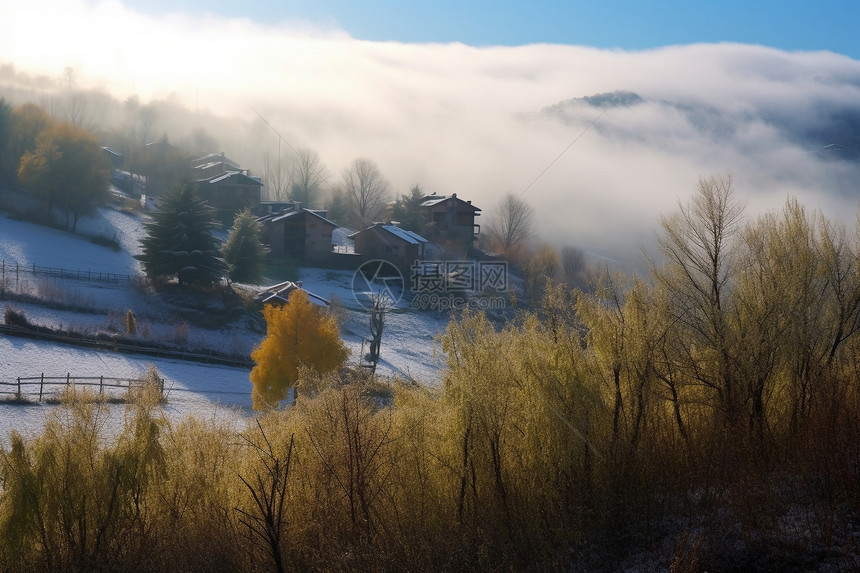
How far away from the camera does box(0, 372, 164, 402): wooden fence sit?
2458 centimetres

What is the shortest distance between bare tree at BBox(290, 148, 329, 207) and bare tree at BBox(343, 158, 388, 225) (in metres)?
4.19

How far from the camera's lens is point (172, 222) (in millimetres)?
42906

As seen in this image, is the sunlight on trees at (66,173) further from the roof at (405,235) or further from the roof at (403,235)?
the roof at (405,235)

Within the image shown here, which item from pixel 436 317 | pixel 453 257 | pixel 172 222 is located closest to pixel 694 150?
pixel 453 257

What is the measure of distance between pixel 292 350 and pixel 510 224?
144 ft

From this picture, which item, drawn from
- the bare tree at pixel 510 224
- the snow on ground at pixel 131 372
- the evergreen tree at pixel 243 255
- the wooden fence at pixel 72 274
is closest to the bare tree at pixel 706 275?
the snow on ground at pixel 131 372

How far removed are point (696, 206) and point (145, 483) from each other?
12104 millimetres

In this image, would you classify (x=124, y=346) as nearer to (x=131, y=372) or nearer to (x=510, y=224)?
(x=131, y=372)

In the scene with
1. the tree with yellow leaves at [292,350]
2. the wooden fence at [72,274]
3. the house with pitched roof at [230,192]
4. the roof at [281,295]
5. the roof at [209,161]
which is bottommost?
the tree with yellow leaves at [292,350]

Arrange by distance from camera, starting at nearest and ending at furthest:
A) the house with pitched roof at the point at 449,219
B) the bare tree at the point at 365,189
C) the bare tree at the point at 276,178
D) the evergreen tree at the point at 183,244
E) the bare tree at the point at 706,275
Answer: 1. the bare tree at the point at 706,275
2. the evergreen tree at the point at 183,244
3. the house with pitched roof at the point at 449,219
4. the bare tree at the point at 365,189
5. the bare tree at the point at 276,178

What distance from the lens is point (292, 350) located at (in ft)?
90.9

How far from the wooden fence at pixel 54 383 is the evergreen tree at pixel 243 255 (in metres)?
17.1

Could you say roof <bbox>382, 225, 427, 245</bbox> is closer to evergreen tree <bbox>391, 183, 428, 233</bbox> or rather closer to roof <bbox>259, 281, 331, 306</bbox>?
evergreen tree <bbox>391, 183, 428, 233</bbox>

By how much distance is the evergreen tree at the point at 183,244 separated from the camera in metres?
41.4
